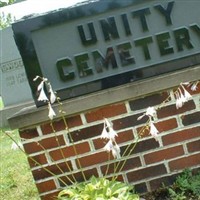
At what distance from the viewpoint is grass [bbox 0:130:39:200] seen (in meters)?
3.78

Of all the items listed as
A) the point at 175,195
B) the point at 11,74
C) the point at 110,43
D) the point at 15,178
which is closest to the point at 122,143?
the point at 175,195

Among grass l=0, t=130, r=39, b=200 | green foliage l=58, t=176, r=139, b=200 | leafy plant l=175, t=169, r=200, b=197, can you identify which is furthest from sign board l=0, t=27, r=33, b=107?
green foliage l=58, t=176, r=139, b=200

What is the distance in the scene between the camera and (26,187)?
3934mm

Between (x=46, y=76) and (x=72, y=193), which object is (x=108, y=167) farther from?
(x=46, y=76)

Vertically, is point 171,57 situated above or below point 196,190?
above

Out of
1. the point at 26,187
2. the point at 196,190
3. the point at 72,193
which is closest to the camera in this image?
the point at 72,193

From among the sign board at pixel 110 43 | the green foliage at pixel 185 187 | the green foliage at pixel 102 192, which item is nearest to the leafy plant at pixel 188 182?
the green foliage at pixel 185 187

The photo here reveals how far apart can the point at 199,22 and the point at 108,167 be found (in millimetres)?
1092

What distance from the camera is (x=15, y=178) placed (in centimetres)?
444

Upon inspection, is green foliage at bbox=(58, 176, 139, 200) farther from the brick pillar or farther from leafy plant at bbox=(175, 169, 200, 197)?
leafy plant at bbox=(175, 169, 200, 197)

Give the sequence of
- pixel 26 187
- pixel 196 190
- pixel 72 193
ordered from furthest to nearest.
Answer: pixel 26 187 → pixel 196 190 → pixel 72 193

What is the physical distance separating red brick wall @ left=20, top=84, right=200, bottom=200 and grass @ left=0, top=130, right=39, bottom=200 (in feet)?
1.65

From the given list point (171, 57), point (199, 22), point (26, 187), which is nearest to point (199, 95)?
point (171, 57)

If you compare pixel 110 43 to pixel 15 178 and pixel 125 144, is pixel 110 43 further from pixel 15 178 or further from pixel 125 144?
pixel 15 178
